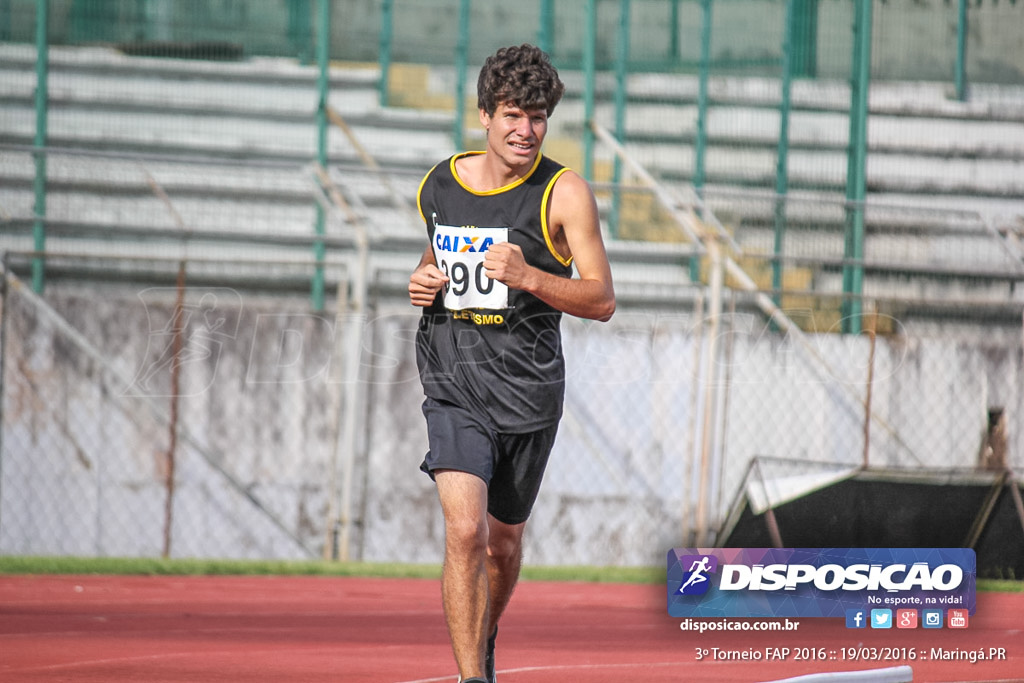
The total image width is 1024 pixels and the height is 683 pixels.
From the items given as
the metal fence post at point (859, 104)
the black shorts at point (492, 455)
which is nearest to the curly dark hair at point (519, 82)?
the black shorts at point (492, 455)

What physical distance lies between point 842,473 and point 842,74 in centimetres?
594

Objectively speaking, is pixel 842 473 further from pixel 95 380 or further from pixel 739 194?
pixel 95 380

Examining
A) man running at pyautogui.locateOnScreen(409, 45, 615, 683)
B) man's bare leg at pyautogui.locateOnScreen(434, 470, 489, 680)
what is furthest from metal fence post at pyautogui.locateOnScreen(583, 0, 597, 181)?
man's bare leg at pyautogui.locateOnScreen(434, 470, 489, 680)

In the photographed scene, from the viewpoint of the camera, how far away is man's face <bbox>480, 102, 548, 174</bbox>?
4312 millimetres

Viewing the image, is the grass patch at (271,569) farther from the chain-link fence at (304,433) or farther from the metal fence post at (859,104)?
the metal fence post at (859,104)

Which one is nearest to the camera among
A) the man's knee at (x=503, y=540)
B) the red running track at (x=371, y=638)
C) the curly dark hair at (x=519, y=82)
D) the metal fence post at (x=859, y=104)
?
the curly dark hair at (x=519, y=82)

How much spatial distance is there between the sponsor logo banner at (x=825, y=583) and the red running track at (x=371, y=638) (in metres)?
0.16

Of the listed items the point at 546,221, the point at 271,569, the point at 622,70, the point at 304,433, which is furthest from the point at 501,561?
the point at 622,70

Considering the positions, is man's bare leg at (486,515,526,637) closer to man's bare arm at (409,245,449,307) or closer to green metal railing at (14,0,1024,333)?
man's bare arm at (409,245,449,307)

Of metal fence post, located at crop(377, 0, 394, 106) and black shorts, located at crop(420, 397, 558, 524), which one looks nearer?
black shorts, located at crop(420, 397, 558, 524)

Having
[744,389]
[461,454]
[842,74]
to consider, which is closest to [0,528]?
[744,389]

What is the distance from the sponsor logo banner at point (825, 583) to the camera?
5.86m

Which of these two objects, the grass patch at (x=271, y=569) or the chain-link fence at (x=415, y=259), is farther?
the chain-link fence at (x=415, y=259)

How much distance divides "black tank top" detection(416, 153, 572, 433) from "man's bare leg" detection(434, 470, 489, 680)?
0.29 metres
